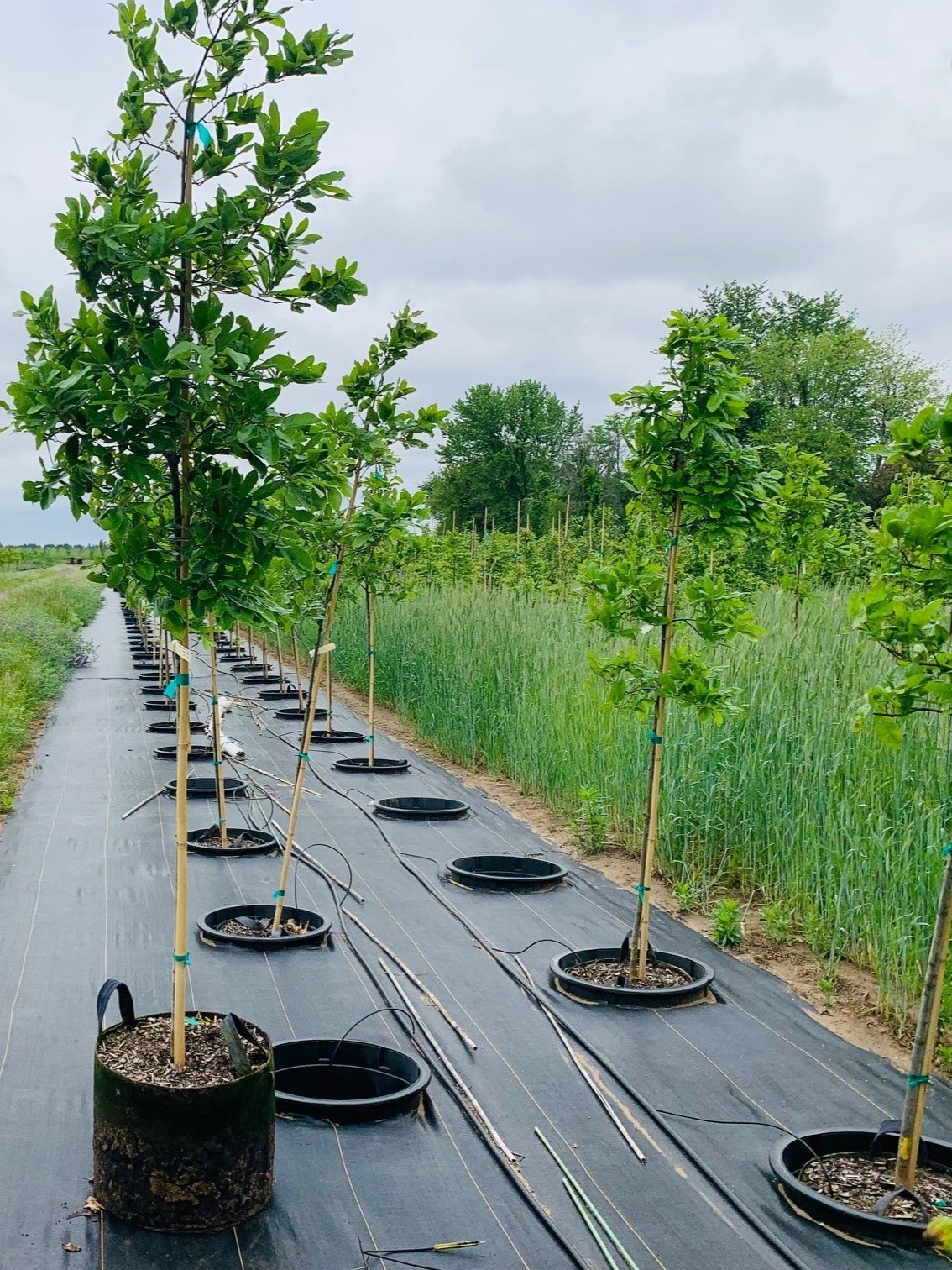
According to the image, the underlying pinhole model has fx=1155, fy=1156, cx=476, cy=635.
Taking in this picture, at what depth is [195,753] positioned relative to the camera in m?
9.27

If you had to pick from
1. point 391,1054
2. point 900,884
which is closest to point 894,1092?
point 900,884

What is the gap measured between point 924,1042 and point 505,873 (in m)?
3.51

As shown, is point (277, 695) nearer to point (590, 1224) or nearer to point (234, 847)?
point (234, 847)

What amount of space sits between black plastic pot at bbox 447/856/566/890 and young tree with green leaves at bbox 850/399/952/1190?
291 centimetres

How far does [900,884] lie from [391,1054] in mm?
2015

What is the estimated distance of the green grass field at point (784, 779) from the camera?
433cm

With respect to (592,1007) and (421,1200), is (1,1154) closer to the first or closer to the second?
(421,1200)

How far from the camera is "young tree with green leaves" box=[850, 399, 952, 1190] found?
2.54m

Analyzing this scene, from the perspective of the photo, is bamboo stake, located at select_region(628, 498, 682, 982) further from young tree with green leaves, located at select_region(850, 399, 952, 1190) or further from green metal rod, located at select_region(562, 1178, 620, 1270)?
green metal rod, located at select_region(562, 1178, 620, 1270)

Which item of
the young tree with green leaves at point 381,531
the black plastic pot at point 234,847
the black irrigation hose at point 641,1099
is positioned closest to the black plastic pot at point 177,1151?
the black irrigation hose at point 641,1099

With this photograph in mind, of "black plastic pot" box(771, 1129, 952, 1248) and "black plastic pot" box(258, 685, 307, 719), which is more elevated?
"black plastic pot" box(258, 685, 307, 719)

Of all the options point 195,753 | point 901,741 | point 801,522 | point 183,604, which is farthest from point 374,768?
point 901,741

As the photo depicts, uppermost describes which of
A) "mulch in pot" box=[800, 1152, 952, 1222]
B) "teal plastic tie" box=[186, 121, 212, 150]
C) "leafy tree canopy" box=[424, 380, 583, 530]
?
"leafy tree canopy" box=[424, 380, 583, 530]

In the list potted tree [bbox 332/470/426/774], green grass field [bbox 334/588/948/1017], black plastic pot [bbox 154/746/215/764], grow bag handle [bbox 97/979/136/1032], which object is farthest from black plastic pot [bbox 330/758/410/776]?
grow bag handle [bbox 97/979/136/1032]
